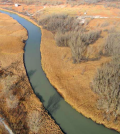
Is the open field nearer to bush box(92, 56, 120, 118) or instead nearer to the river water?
the river water

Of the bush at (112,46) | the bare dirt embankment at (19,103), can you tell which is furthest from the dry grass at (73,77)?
the bare dirt embankment at (19,103)

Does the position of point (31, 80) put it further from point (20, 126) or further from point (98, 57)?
point (98, 57)

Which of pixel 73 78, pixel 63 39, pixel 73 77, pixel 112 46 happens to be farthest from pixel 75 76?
pixel 63 39

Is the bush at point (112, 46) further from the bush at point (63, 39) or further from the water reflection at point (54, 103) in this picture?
the water reflection at point (54, 103)

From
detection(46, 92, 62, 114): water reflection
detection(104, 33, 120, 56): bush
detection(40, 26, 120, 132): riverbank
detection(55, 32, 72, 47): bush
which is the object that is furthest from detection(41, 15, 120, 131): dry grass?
detection(104, 33, 120, 56): bush

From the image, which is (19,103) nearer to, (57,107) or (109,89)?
(57,107)

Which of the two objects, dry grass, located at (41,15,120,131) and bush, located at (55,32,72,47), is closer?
dry grass, located at (41,15,120,131)
